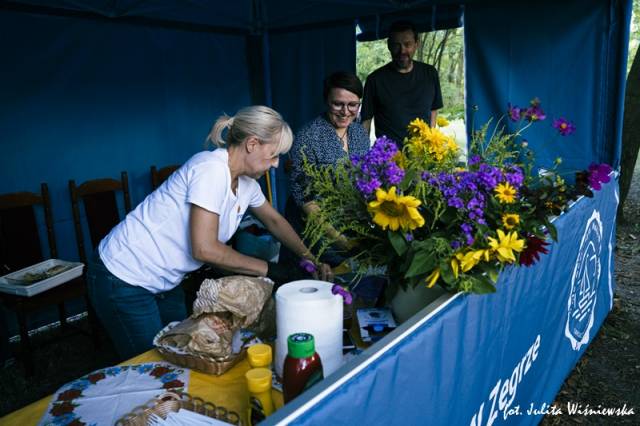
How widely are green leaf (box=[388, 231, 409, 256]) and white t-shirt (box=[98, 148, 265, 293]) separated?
60 cm

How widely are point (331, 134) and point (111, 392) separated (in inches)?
55.5

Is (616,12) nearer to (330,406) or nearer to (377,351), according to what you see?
(377,351)

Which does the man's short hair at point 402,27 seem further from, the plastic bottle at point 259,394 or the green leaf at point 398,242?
the plastic bottle at point 259,394

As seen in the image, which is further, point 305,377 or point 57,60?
point 57,60

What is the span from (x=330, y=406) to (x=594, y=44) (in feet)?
10.1

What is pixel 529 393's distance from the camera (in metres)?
1.88

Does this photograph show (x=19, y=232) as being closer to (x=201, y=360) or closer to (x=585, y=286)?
(x=201, y=360)

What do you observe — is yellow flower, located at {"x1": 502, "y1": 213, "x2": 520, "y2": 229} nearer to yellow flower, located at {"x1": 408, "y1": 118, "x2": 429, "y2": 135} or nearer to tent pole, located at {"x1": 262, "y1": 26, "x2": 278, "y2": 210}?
yellow flower, located at {"x1": 408, "y1": 118, "x2": 429, "y2": 135}

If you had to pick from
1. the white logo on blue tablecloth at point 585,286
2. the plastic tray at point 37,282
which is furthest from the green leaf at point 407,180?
the plastic tray at point 37,282

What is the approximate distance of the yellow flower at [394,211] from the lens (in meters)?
1.04

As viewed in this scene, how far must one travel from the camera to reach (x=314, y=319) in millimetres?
1108

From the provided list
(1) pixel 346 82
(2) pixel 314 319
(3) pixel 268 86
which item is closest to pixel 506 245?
(2) pixel 314 319

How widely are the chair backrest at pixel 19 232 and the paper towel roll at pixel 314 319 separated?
2.52 metres

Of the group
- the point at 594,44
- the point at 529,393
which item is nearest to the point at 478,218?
the point at 529,393
